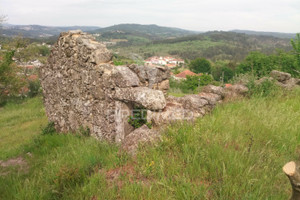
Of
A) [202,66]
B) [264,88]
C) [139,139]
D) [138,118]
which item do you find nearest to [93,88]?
[138,118]

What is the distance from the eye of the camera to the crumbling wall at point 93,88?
467 cm

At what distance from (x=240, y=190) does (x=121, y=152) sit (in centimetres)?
205

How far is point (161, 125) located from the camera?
161 inches

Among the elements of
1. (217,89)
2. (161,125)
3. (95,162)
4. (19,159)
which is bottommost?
(19,159)

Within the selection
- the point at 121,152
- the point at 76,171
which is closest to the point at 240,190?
the point at 121,152

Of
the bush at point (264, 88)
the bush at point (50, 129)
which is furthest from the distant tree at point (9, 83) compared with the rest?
the bush at point (264, 88)

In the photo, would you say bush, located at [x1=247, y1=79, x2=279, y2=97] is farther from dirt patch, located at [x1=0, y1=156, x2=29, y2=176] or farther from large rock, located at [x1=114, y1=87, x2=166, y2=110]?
dirt patch, located at [x1=0, y1=156, x2=29, y2=176]

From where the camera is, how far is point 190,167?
2.62 meters

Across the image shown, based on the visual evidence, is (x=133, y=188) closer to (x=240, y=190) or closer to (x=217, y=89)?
(x=240, y=190)

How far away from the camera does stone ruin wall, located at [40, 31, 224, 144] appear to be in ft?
14.3

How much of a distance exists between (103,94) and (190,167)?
3218 millimetres

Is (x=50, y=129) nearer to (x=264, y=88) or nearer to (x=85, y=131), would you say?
(x=85, y=131)

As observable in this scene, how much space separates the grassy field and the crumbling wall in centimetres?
98

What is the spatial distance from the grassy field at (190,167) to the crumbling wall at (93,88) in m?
0.98
